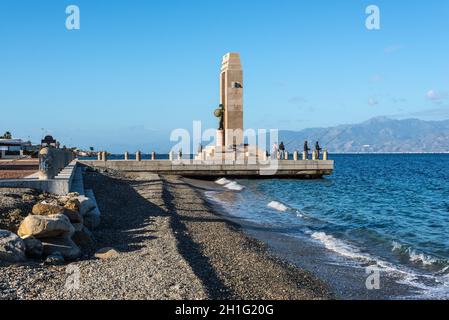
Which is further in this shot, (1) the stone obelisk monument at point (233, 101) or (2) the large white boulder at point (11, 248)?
(1) the stone obelisk monument at point (233, 101)

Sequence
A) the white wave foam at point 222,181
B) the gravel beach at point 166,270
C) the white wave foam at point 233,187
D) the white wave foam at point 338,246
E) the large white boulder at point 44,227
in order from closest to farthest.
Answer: the gravel beach at point 166,270 → the large white boulder at point 44,227 → the white wave foam at point 338,246 → the white wave foam at point 233,187 → the white wave foam at point 222,181

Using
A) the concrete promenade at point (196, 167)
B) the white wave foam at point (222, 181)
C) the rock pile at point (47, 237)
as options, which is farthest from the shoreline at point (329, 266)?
the concrete promenade at point (196, 167)

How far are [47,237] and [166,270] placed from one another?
104 inches

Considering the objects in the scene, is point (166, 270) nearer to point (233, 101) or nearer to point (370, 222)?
point (370, 222)

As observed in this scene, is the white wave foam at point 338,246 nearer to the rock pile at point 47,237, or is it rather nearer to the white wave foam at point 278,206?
the white wave foam at point 278,206

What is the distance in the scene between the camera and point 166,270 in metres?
8.91

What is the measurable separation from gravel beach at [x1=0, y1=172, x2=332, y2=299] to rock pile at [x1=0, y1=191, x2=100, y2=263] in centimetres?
28

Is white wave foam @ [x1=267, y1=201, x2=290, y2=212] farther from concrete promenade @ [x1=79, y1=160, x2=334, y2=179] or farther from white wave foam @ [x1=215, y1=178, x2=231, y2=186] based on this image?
concrete promenade @ [x1=79, y1=160, x2=334, y2=179]

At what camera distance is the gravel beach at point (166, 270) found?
7676 millimetres

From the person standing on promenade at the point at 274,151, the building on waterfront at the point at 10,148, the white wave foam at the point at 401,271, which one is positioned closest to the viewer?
the white wave foam at the point at 401,271

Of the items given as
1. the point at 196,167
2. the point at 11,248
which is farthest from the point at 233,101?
the point at 11,248

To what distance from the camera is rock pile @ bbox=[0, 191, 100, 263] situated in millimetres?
9023

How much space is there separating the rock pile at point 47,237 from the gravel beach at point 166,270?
28cm

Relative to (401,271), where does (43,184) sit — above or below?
above
